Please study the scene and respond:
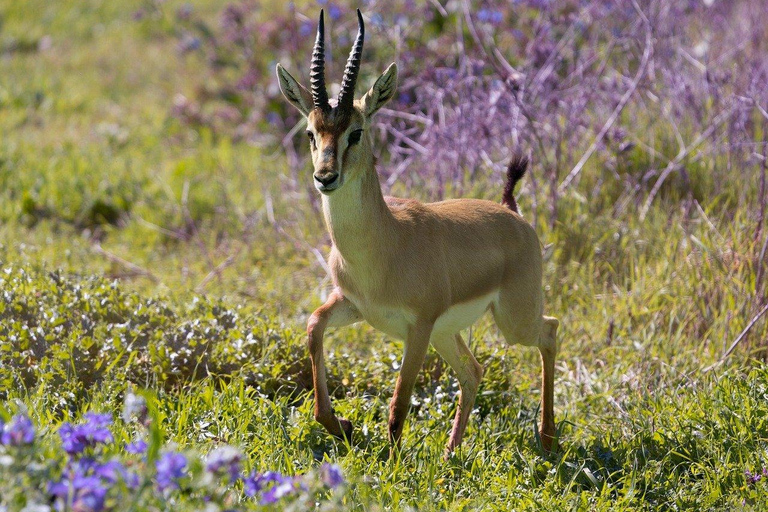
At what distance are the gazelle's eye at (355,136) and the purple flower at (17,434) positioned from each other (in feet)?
5.81

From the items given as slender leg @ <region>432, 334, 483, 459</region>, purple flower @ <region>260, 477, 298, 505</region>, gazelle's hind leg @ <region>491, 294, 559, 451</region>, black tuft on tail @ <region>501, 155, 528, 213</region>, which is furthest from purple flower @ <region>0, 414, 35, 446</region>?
black tuft on tail @ <region>501, 155, 528, 213</region>

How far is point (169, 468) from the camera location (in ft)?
7.31

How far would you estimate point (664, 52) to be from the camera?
7289 millimetres

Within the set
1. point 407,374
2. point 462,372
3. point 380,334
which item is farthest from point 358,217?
point 380,334

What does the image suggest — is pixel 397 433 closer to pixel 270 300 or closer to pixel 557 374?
pixel 557 374

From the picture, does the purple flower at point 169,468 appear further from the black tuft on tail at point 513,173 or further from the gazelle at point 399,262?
the black tuft on tail at point 513,173

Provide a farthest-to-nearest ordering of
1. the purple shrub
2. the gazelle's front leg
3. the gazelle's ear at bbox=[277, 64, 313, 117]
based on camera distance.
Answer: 1. the purple shrub
2. the gazelle's ear at bbox=[277, 64, 313, 117]
3. the gazelle's front leg

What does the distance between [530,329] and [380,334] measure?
108 centimetres

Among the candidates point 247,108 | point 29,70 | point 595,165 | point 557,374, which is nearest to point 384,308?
point 557,374

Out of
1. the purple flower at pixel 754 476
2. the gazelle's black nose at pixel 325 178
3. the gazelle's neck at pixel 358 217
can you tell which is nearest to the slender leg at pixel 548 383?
the purple flower at pixel 754 476

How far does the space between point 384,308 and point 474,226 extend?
666 millimetres

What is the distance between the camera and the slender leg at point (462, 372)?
4254mm

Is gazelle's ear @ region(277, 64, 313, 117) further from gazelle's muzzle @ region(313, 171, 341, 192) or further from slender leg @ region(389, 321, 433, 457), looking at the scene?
slender leg @ region(389, 321, 433, 457)

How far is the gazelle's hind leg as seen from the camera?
14.2ft
